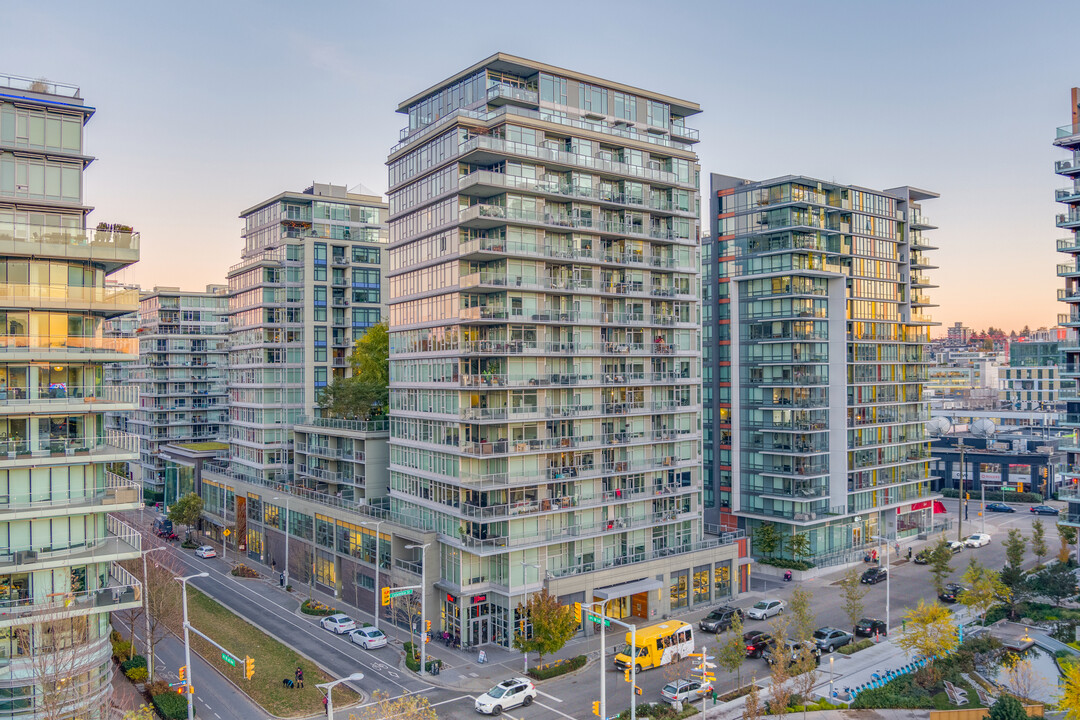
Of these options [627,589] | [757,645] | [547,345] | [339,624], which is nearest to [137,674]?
[339,624]

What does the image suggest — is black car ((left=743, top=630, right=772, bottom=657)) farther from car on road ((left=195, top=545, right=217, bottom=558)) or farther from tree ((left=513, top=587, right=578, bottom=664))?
car on road ((left=195, top=545, right=217, bottom=558))

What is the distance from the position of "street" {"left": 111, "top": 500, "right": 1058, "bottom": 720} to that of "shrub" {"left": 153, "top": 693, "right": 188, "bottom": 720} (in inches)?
64.1

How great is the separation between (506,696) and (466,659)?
947 centimetres

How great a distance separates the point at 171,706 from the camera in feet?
Result: 148

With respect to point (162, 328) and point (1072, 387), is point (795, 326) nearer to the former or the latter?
point (1072, 387)

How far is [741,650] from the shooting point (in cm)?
4881

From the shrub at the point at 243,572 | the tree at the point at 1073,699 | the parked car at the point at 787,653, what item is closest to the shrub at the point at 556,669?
the parked car at the point at 787,653

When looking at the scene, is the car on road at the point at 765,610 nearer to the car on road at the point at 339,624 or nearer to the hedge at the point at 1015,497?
the car on road at the point at 339,624

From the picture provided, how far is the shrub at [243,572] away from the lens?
258 feet

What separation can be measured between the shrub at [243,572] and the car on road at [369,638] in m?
24.9

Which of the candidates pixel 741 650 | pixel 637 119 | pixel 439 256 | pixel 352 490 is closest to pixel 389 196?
pixel 439 256

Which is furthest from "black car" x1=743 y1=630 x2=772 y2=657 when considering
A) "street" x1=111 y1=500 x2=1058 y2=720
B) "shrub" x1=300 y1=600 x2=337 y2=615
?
"shrub" x1=300 y1=600 x2=337 y2=615

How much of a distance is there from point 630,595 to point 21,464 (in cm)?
4337

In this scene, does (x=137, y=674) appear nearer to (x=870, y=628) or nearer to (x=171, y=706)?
(x=171, y=706)
